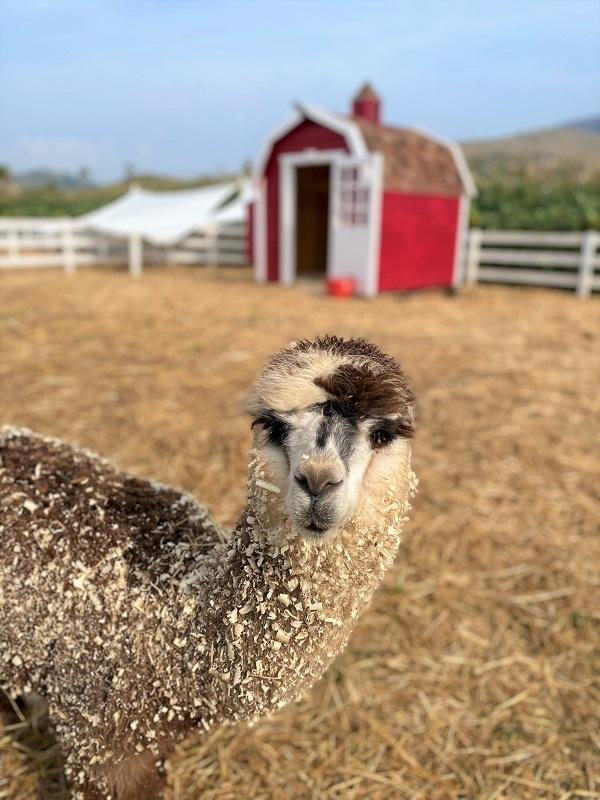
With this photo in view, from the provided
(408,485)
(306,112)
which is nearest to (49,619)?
(408,485)

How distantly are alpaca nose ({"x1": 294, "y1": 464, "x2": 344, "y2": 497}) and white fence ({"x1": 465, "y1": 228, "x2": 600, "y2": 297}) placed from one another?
12.6 metres

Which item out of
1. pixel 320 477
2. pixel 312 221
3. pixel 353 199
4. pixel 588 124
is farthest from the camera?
pixel 588 124

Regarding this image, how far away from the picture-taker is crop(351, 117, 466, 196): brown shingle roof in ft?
37.5

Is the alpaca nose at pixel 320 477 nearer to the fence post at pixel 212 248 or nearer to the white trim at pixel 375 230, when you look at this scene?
the white trim at pixel 375 230

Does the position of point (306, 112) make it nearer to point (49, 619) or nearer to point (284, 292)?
point (284, 292)

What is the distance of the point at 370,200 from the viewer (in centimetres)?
1107

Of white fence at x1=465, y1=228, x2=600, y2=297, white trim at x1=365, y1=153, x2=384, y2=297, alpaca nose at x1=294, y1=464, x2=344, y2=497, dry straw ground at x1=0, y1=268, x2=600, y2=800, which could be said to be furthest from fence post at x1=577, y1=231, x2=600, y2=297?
alpaca nose at x1=294, y1=464, x2=344, y2=497

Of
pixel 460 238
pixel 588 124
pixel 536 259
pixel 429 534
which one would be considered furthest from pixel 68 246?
pixel 588 124

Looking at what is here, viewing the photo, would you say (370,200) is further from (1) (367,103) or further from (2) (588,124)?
(2) (588,124)

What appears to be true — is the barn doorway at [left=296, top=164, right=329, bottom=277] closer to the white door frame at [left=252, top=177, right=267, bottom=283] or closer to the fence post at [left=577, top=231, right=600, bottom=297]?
the white door frame at [left=252, top=177, right=267, bottom=283]

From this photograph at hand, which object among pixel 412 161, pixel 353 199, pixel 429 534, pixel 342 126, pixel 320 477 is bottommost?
pixel 429 534

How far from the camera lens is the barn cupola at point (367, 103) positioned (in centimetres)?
1416

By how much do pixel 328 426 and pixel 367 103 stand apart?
582 inches

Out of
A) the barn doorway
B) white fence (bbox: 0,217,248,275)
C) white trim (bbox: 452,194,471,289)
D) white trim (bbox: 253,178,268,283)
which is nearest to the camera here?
white trim (bbox: 253,178,268,283)
